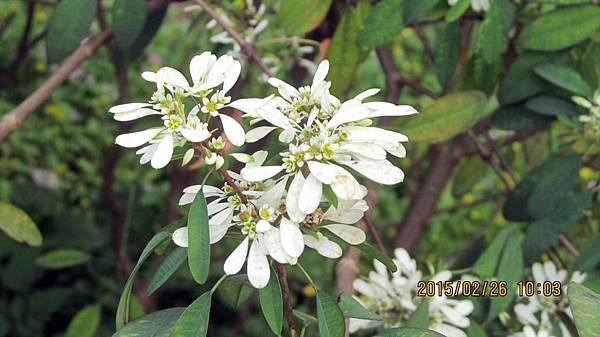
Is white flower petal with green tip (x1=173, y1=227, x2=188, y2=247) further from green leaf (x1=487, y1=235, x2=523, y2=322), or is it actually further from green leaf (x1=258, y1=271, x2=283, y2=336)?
green leaf (x1=487, y1=235, x2=523, y2=322)

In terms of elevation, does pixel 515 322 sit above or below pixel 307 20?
below

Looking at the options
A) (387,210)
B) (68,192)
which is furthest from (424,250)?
(68,192)

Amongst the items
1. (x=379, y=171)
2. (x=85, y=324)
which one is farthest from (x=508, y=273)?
(x=85, y=324)

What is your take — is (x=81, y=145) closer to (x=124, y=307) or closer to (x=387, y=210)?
(x=387, y=210)

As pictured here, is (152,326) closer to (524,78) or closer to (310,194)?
(310,194)

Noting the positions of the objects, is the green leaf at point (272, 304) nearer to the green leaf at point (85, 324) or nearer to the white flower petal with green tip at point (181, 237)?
the white flower petal with green tip at point (181, 237)

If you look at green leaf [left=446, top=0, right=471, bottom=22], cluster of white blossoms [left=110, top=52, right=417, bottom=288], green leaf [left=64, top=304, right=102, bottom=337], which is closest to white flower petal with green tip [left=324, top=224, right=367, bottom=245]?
cluster of white blossoms [left=110, top=52, right=417, bottom=288]
